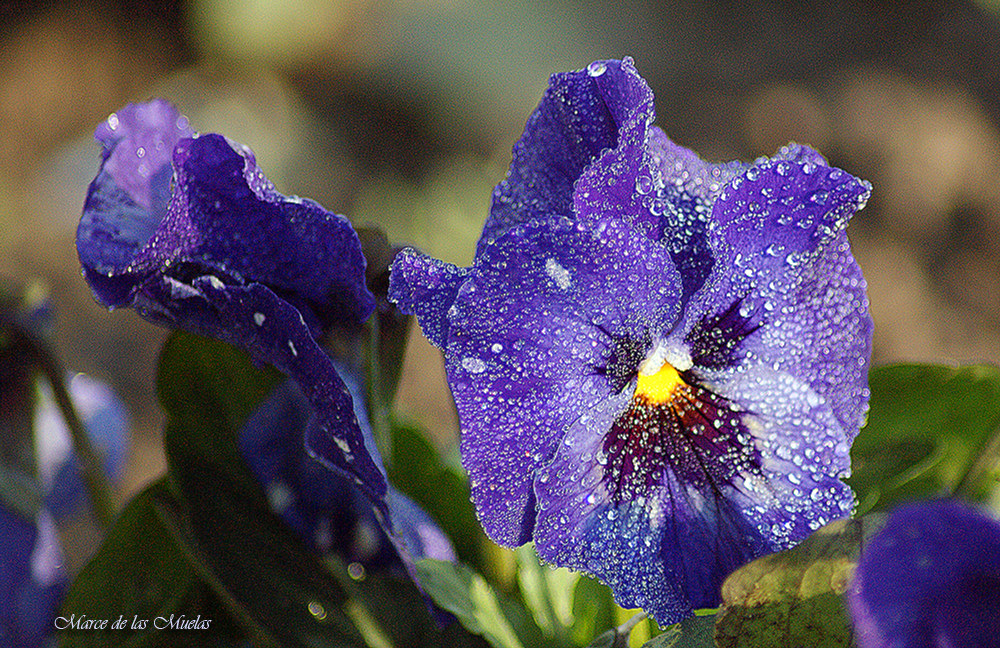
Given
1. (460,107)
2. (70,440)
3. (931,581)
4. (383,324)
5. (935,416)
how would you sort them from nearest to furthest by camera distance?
(931,581) → (383,324) → (935,416) → (70,440) → (460,107)

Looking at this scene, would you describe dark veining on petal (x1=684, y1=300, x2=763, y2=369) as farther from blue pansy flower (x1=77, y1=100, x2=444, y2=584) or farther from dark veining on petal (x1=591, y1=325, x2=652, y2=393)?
blue pansy flower (x1=77, y1=100, x2=444, y2=584)

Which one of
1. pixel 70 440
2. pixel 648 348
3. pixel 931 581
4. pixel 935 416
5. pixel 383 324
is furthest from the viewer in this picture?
pixel 70 440

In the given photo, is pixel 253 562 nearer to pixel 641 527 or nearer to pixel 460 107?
pixel 641 527

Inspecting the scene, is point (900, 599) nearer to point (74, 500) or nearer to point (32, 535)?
point (32, 535)

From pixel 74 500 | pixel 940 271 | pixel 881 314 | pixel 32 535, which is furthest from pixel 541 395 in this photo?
pixel 940 271

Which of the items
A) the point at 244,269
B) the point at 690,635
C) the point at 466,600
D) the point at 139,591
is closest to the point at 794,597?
the point at 690,635

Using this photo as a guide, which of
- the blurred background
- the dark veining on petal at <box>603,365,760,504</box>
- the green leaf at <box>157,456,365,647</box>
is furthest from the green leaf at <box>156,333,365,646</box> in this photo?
the blurred background
